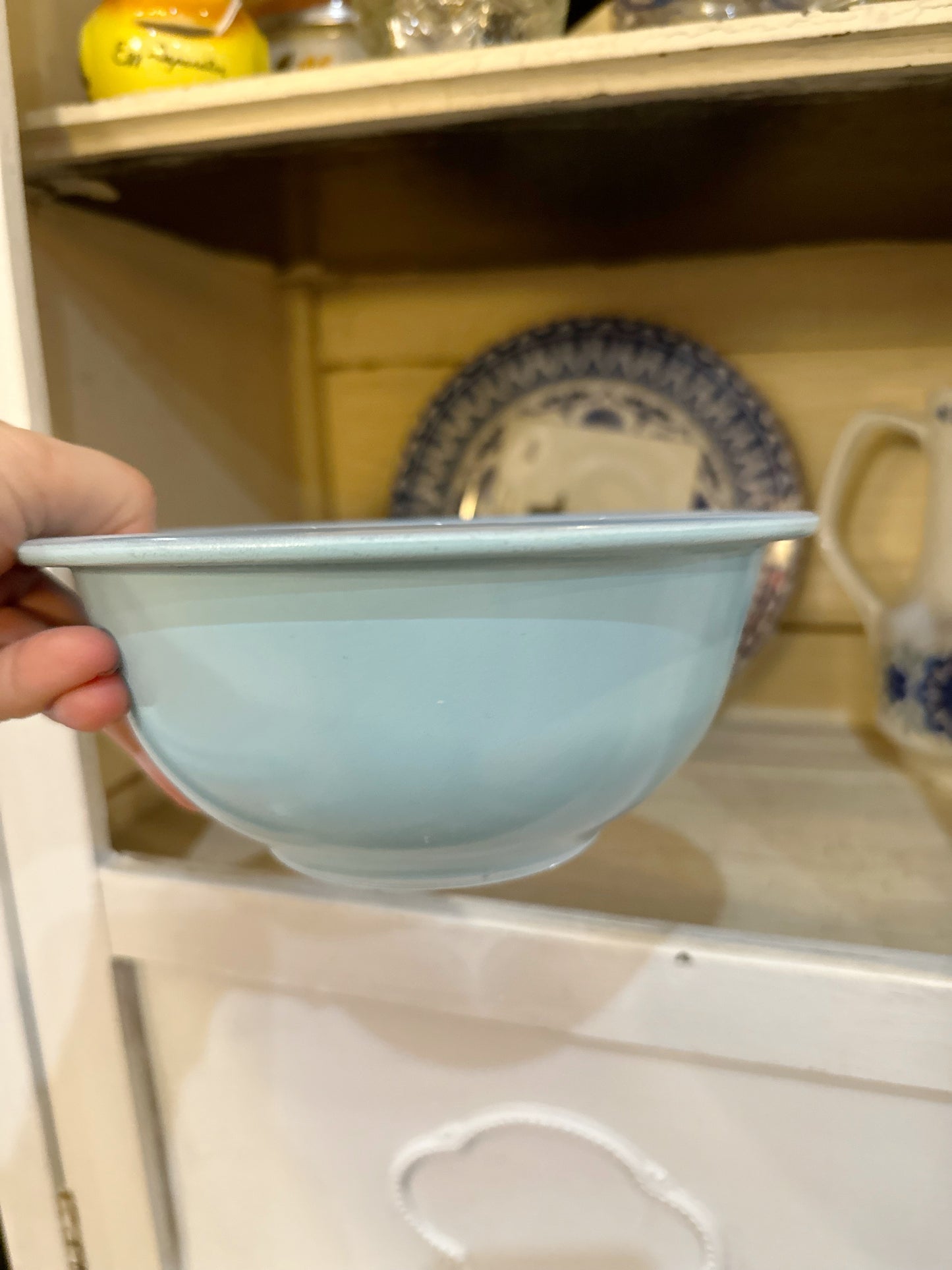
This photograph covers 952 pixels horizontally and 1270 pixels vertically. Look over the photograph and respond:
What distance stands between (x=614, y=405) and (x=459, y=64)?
0.30 metres

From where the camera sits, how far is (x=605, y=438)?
63 centimetres

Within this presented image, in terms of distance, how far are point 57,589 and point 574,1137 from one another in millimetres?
353

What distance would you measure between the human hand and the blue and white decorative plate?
321 millimetres

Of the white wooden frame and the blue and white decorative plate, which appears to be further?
the blue and white decorative plate

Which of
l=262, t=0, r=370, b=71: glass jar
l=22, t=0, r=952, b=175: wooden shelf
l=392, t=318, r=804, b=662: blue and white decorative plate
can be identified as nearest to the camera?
l=22, t=0, r=952, b=175: wooden shelf

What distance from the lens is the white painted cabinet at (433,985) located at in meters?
0.36

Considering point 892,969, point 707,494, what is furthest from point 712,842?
point 707,494

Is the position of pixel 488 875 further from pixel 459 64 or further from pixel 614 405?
pixel 614 405

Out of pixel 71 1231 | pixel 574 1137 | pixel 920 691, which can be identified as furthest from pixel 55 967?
pixel 920 691

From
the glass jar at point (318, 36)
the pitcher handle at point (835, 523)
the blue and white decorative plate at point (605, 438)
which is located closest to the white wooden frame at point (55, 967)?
the glass jar at point (318, 36)

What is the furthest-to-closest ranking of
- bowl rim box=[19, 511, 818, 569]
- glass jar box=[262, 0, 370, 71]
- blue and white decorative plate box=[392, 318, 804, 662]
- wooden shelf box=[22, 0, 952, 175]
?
blue and white decorative plate box=[392, 318, 804, 662] < glass jar box=[262, 0, 370, 71] < wooden shelf box=[22, 0, 952, 175] < bowl rim box=[19, 511, 818, 569]

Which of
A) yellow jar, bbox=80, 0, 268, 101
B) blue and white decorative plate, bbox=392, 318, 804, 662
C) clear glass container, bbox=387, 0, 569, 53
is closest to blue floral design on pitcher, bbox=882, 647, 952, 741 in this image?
blue and white decorative plate, bbox=392, 318, 804, 662

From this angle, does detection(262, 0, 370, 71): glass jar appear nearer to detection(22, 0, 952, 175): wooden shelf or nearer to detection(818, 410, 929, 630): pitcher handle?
detection(22, 0, 952, 175): wooden shelf

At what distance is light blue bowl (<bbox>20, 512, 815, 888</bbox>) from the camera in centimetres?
22
